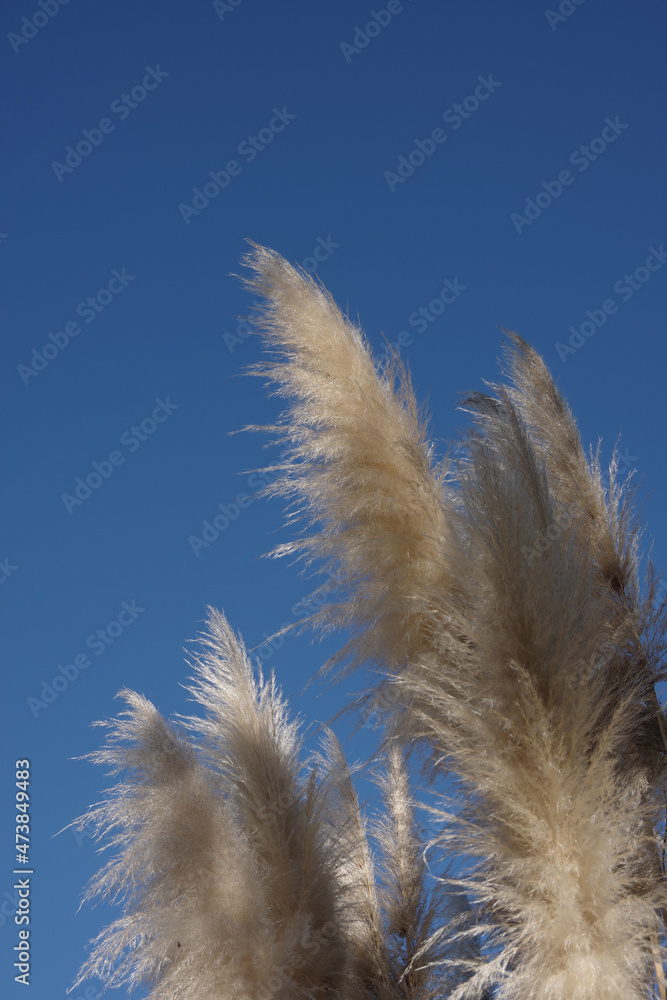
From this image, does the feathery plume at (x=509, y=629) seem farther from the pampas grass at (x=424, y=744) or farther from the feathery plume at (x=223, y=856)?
the feathery plume at (x=223, y=856)

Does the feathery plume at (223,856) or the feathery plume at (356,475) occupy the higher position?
the feathery plume at (356,475)

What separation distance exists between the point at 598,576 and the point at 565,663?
2.27 feet

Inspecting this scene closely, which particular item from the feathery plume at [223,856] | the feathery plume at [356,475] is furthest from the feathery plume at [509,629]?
the feathery plume at [223,856]

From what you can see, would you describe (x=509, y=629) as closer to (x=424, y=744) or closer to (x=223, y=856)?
(x=424, y=744)

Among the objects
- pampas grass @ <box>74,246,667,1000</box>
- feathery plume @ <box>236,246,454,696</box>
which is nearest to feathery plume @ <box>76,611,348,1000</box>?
pampas grass @ <box>74,246,667,1000</box>

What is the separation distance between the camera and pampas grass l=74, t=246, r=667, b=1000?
6.27ft

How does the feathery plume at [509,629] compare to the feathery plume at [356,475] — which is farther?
the feathery plume at [356,475]

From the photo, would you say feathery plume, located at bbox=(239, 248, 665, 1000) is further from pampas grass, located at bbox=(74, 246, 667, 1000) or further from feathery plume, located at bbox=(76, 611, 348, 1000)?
feathery plume, located at bbox=(76, 611, 348, 1000)

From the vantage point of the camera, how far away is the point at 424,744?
2412 mm

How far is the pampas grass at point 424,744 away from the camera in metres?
1.91

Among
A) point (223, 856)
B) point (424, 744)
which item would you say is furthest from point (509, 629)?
point (223, 856)

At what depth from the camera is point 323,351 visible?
8.96ft

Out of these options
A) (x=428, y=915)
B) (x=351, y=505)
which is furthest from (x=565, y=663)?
(x=428, y=915)

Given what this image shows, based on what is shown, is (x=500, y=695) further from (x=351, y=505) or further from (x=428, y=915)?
(x=428, y=915)
